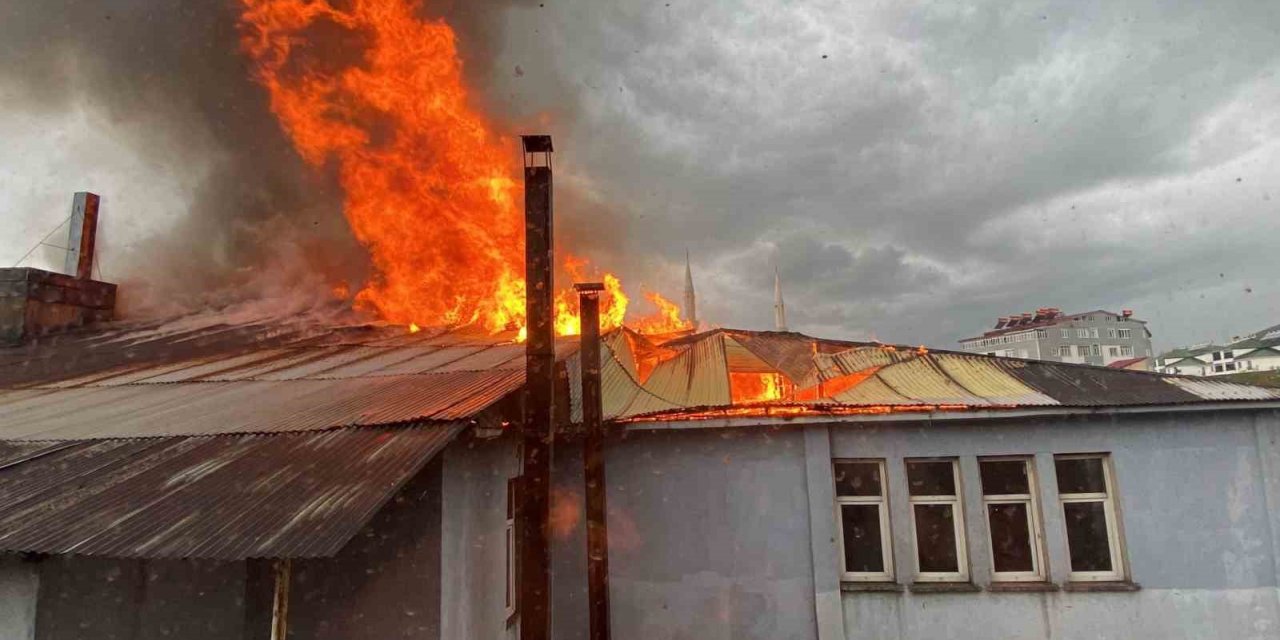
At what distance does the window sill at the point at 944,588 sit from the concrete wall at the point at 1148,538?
67 mm

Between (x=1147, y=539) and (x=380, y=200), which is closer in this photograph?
(x=1147, y=539)

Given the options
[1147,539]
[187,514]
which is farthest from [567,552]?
[1147,539]

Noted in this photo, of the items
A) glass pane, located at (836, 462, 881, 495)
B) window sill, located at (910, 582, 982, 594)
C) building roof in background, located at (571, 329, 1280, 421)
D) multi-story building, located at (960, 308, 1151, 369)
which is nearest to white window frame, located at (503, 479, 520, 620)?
building roof in background, located at (571, 329, 1280, 421)

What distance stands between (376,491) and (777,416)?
16.2ft

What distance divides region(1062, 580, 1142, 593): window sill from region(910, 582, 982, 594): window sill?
1106 millimetres

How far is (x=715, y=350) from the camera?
405 inches

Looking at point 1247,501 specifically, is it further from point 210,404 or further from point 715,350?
point 210,404

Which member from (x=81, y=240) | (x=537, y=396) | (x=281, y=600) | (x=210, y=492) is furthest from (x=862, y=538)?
(x=81, y=240)

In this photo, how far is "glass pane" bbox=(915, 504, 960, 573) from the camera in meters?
8.22

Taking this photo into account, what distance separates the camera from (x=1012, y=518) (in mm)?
8281

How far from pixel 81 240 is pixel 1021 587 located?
23465mm

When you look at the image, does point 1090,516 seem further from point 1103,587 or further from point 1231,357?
point 1231,357

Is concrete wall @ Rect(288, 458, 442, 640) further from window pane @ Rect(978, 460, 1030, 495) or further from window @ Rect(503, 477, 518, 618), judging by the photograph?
window pane @ Rect(978, 460, 1030, 495)

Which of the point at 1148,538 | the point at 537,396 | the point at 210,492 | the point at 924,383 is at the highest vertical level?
the point at 924,383
